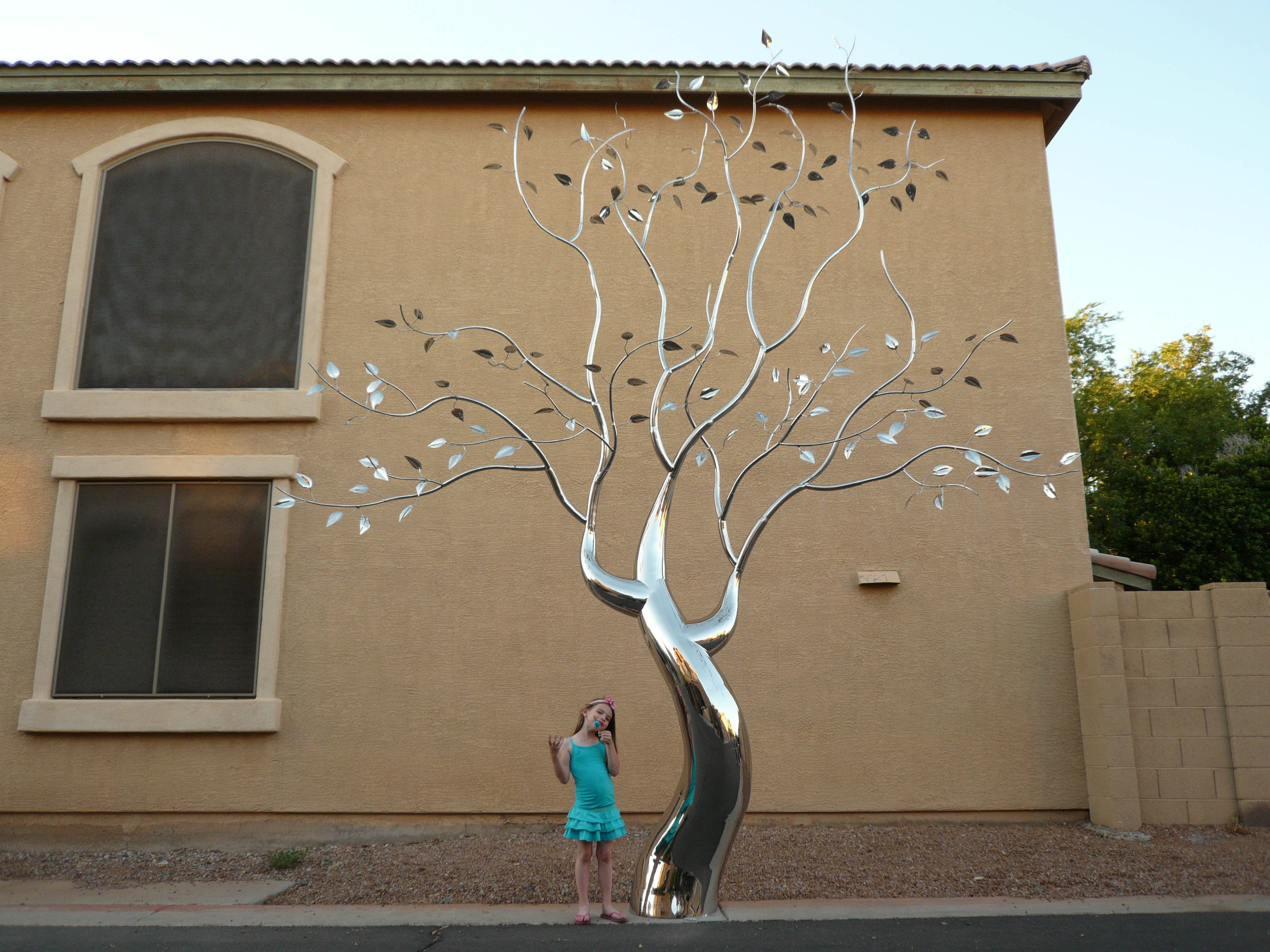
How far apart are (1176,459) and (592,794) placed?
29.2 meters

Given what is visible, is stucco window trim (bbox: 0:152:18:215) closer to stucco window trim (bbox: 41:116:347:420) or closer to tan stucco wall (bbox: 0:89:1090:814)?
tan stucco wall (bbox: 0:89:1090:814)

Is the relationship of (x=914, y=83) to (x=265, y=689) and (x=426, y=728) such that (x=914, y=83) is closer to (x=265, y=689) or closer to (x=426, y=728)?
(x=426, y=728)

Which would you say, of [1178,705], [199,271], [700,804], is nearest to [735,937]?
[700,804]

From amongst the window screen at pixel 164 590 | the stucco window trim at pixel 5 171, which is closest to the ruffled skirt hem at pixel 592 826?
the window screen at pixel 164 590

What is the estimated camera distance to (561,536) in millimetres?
9391

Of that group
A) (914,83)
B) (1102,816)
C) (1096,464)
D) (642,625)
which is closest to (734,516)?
(642,625)

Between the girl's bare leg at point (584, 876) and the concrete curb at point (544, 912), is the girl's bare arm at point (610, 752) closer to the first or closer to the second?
the girl's bare leg at point (584, 876)

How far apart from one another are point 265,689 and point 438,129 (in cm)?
591

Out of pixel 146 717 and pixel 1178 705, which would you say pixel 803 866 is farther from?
pixel 146 717

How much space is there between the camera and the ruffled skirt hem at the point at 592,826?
598 cm

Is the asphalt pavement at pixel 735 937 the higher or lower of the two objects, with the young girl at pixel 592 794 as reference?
lower

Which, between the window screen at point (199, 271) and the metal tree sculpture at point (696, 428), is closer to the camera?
the metal tree sculpture at point (696, 428)

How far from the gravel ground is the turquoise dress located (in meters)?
1.11

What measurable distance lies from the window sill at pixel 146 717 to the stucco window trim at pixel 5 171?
5.09 m
